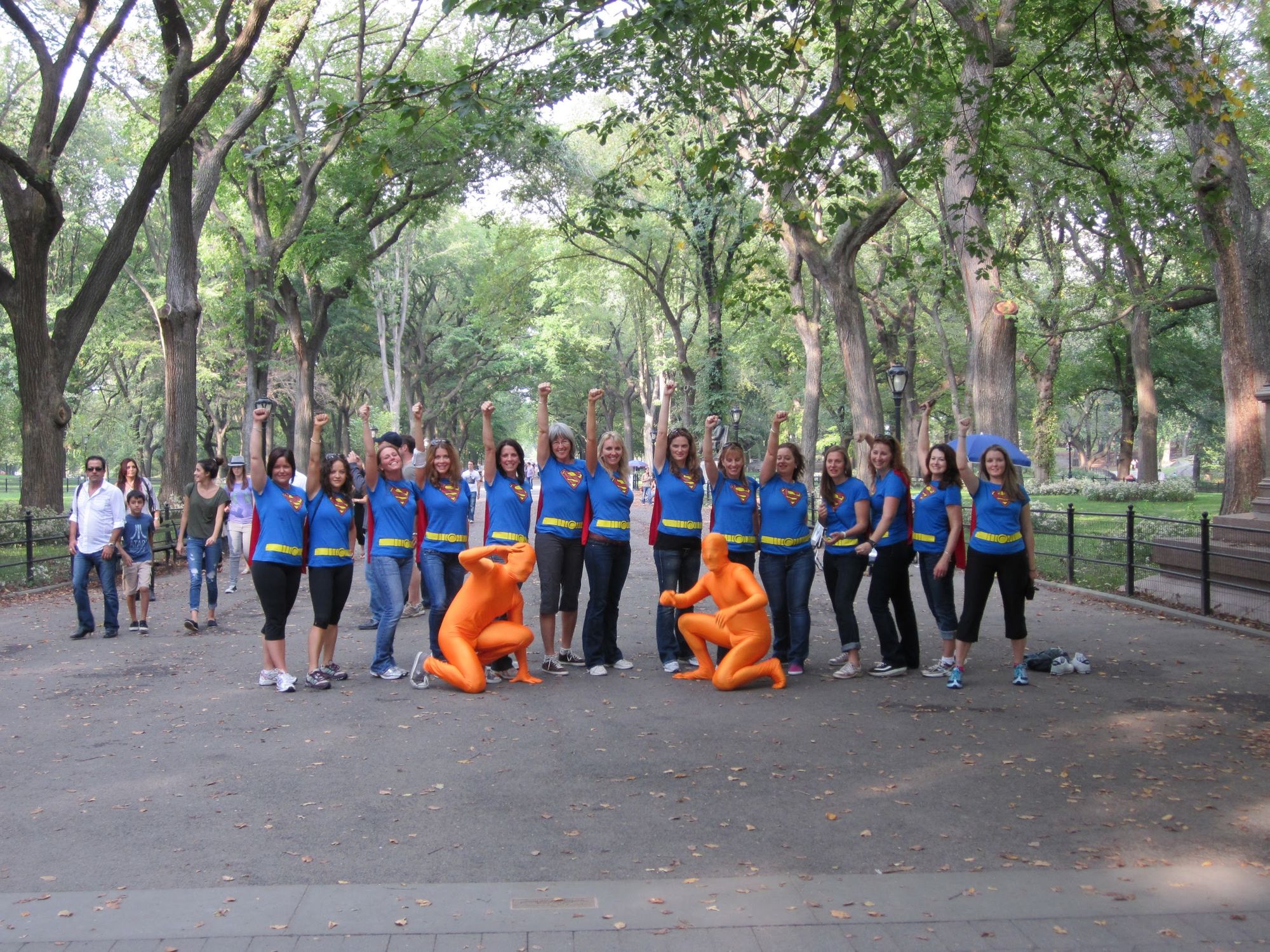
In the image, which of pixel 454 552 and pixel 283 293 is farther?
pixel 283 293

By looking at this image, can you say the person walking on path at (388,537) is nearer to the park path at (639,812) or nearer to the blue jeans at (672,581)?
the park path at (639,812)

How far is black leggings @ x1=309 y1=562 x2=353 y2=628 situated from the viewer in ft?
27.1

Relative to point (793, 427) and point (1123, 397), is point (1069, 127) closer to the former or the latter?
point (1123, 397)

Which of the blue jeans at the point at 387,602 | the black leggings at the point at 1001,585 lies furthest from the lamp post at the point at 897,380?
the blue jeans at the point at 387,602

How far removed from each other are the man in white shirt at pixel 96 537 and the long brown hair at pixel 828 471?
6.84 meters

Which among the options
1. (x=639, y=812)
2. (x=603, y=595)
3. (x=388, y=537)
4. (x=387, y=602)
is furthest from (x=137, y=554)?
(x=639, y=812)

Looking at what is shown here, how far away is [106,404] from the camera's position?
53094 millimetres

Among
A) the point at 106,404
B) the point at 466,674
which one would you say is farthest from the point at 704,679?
the point at 106,404

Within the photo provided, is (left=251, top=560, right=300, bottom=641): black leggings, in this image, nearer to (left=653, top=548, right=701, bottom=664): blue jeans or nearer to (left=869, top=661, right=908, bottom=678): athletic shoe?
(left=653, top=548, right=701, bottom=664): blue jeans

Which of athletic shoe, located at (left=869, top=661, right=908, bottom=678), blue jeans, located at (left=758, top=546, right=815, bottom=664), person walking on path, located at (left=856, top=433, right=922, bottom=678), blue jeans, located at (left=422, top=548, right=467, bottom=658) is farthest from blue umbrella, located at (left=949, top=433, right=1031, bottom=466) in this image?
blue jeans, located at (left=422, top=548, right=467, bottom=658)

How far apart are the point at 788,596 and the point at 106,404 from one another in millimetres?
51188

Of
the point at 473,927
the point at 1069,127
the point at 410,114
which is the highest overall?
the point at 1069,127

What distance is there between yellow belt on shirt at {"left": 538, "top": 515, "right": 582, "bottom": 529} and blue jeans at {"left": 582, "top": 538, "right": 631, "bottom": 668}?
182 millimetres

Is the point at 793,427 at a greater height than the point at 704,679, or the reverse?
the point at 793,427
